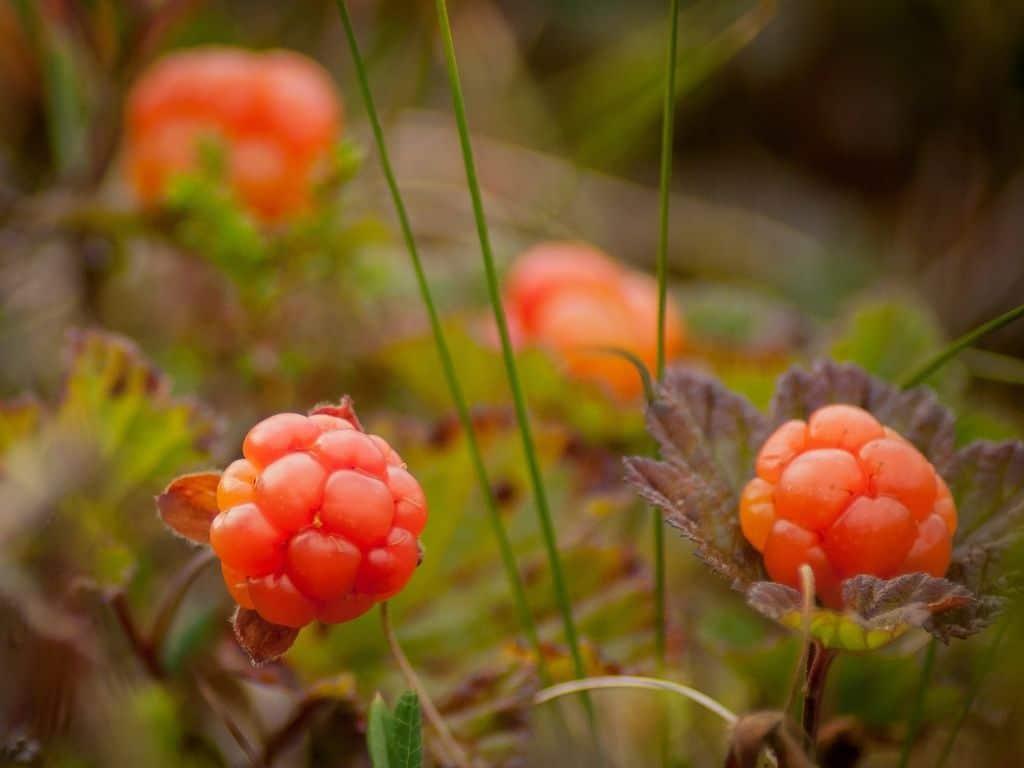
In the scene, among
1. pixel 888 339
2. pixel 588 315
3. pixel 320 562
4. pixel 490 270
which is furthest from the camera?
pixel 588 315

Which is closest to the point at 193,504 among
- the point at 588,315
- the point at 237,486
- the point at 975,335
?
the point at 237,486

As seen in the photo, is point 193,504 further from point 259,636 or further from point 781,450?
point 781,450

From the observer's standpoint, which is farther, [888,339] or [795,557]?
[888,339]

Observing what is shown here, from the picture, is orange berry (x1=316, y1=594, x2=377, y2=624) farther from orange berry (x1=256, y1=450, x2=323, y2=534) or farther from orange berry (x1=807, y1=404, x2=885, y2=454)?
orange berry (x1=807, y1=404, x2=885, y2=454)

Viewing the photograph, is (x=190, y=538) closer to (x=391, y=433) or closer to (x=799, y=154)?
(x=391, y=433)

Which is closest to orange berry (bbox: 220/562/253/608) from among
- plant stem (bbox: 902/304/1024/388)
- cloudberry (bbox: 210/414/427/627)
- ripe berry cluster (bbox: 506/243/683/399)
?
cloudberry (bbox: 210/414/427/627)

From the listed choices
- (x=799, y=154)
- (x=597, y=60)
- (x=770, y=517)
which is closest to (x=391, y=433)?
(x=770, y=517)
